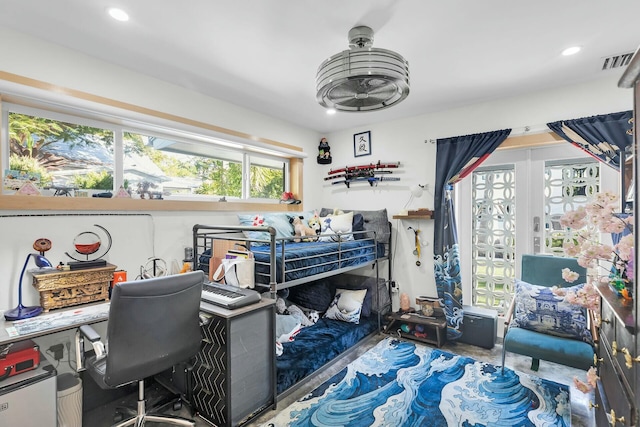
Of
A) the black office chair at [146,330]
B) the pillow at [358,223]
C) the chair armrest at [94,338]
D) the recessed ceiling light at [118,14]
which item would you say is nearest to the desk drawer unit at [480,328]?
the pillow at [358,223]

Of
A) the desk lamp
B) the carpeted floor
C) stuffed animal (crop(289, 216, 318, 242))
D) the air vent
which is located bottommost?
the carpeted floor

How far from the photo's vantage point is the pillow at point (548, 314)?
7.83 feet

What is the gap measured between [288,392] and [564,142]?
10.8ft

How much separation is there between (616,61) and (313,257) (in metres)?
2.76

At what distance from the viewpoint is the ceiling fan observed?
163 centimetres

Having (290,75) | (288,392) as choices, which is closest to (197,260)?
(288,392)

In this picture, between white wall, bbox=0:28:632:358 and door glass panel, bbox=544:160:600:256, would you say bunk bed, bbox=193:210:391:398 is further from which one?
door glass panel, bbox=544:160:600:256

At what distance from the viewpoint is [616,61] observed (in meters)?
2.31

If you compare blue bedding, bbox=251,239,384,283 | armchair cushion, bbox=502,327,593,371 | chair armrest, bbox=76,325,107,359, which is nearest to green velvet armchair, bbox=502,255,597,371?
armchair cushion, bbox=502,327,593,371

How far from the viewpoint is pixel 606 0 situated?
1.67 meters

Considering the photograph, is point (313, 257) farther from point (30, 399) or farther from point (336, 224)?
point (30, 399)

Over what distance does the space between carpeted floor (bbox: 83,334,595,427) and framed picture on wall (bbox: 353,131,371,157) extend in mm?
2262

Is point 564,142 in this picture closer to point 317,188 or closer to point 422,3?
point 422,3

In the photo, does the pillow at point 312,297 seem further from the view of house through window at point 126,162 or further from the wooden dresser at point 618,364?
the wooden dresser at point 618,364
